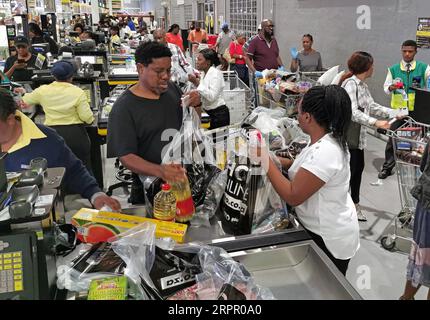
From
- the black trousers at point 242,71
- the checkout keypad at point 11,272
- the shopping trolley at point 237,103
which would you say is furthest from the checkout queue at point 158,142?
the black trousers at point 242,71

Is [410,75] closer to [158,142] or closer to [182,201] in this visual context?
[158,142]

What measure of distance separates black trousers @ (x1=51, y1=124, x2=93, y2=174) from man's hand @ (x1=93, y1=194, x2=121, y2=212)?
221 centimetres

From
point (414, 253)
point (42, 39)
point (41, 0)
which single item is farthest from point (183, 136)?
point (41, 0)

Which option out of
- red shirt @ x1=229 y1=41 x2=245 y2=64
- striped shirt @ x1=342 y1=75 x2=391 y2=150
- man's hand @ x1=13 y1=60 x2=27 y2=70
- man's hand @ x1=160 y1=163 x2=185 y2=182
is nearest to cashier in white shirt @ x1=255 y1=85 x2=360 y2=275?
man's hand @ x1=160 y1=163 x2=185 y2=182

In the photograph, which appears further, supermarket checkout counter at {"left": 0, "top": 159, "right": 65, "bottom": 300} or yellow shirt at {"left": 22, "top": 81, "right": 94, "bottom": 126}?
yellow shirt at {"left": 22, "top": 81, "right": 94, "bottom": 126}

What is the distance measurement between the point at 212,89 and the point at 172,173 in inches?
115

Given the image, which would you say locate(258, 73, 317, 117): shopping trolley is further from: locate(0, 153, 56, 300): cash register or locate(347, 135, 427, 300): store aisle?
locate(0, 153, 56, 300): cash register

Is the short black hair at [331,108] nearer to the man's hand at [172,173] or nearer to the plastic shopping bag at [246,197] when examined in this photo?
the plastic shopping bag at [246,197]

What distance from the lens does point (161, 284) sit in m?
1.34

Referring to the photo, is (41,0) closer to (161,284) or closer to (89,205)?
(89,205)

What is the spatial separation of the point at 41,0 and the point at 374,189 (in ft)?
33.2

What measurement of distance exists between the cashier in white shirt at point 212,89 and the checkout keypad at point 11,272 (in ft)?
11.7

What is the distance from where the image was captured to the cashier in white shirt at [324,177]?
1.75m

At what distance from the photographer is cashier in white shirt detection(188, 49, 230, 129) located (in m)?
4.60
